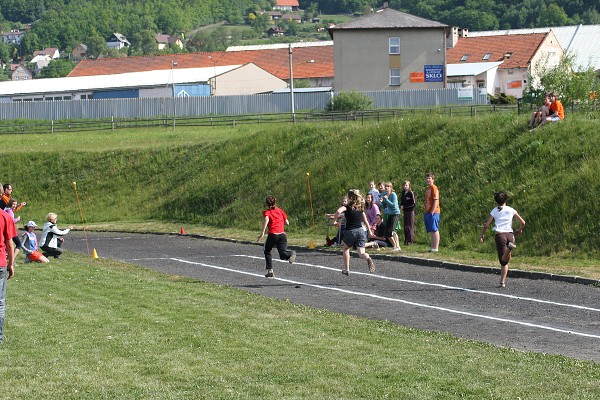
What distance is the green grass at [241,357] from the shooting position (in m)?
10.5

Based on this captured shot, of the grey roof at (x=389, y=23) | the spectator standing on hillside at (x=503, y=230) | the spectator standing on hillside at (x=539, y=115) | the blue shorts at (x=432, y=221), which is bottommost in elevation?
the blue shorts at (x=432, y=221)

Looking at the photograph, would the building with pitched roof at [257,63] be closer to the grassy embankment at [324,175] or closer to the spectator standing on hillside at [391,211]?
the grassy embankment at [324,175]

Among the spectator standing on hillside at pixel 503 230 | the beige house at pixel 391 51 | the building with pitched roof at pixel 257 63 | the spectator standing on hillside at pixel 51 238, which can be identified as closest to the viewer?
the spectator standing on hillside at pixel 503 230

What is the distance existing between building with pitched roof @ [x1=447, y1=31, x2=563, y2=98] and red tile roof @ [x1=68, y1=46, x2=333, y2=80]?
14.1m

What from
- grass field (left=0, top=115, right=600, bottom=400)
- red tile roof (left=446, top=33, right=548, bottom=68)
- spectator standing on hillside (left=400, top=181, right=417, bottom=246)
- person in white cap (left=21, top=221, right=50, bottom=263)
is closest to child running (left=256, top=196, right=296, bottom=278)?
grass field (left=0, top=115, right=600, bottom=400)

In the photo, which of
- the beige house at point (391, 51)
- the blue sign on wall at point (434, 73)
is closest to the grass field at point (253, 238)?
the beige house at point (391, 51)

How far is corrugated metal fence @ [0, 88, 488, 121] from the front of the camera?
6844 cm

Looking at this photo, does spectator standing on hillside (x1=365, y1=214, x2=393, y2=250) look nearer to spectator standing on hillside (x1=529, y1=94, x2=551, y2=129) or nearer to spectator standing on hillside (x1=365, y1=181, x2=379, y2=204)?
spectator standing on hillside (x1=365, y1=181, x2=379, y2=204)

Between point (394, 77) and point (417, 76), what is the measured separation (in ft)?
5.12

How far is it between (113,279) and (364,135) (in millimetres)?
17526

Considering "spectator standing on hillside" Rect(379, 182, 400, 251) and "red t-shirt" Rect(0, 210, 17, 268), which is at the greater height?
"red t-shirt" Rect(0, 210, 17, 268)

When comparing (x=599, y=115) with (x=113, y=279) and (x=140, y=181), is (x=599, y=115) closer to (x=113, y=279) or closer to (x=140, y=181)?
(x=113, y=279)

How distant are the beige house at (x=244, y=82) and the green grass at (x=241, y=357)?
242 ft

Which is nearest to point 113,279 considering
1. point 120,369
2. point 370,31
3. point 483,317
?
point 483,317
